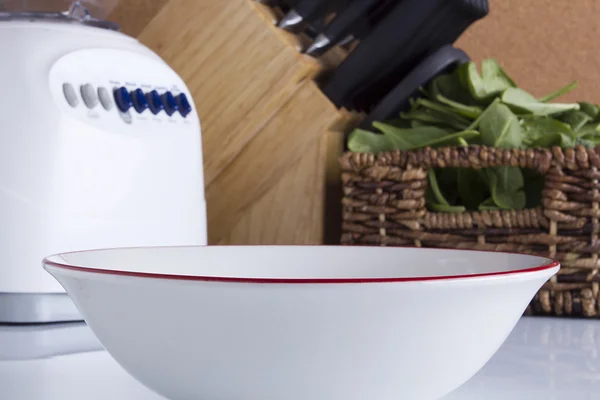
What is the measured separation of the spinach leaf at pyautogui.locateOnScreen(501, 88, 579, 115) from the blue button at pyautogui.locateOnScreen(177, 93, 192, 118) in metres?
0.31

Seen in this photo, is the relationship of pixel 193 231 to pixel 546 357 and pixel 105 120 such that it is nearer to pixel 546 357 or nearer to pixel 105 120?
pixel 105 120

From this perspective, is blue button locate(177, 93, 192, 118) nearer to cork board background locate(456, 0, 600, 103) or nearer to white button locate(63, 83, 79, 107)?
white button locate(63, 83, 79, 107)

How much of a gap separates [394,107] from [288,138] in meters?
0.12

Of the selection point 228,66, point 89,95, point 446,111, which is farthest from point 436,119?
point 89,95

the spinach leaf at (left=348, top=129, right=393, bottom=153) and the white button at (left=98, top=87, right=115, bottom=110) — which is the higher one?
the white button at (left=98, top=87, right=115, bottom=110)

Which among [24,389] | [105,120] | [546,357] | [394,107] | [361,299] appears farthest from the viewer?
[394,107]

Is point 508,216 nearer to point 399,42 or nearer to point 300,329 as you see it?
point 399,42

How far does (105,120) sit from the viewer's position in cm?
71

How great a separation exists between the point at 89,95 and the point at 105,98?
0.6 inches

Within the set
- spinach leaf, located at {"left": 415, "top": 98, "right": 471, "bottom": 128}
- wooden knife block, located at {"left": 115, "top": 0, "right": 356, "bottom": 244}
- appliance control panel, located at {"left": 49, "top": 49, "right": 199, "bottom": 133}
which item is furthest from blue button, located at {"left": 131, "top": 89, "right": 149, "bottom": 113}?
spinach leaf, located at {"left": 415, "top": 98, "right": 471, "bottom": 128}

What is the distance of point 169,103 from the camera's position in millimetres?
779

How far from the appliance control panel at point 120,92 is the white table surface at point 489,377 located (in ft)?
0.71

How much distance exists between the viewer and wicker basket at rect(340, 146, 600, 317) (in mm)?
752

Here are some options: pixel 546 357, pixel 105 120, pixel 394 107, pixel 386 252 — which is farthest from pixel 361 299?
pixel 394 107
